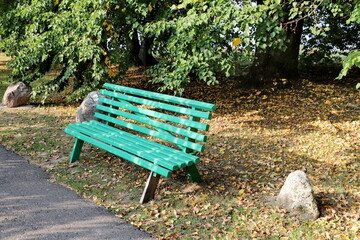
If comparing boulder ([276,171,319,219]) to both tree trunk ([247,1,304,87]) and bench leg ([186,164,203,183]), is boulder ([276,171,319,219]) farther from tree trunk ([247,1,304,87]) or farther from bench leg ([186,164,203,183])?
tree trunk ([247,1,304,87])

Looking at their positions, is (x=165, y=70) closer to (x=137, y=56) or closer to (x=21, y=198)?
(x=21, y=198)

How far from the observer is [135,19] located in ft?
24.8

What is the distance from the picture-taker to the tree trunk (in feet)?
31.5

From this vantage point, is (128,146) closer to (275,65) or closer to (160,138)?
(160,138)

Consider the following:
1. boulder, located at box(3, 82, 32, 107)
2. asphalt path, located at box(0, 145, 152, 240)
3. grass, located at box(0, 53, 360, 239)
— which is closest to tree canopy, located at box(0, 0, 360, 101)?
boulder, located at box(3, 82, 32, 107)

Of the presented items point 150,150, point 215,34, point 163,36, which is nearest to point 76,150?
point 150,150

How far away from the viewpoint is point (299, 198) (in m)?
3.85

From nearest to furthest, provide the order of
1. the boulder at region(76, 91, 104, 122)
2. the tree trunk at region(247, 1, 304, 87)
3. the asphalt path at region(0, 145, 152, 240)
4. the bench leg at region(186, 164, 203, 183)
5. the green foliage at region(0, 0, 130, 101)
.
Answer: the asphalt path at region(0, 145, 152, 240) → the bench leg at region(186, 164, 203, 183) → the boulder at region(76, 91, 104, 122) → the green foliage at region(0, 0, 130, 101) → the tree trunk at region(247, 1, 304, 87)

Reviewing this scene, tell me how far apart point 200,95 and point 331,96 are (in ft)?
11.3

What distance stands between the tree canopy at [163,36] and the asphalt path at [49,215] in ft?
11.6

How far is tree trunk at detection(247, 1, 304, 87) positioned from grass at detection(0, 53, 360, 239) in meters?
0.77

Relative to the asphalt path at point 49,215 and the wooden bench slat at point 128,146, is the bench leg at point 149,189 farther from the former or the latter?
the asphalt path at point 49,215

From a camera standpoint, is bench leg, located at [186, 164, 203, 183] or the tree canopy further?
the tree canopy

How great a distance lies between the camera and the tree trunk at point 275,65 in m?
9.61
